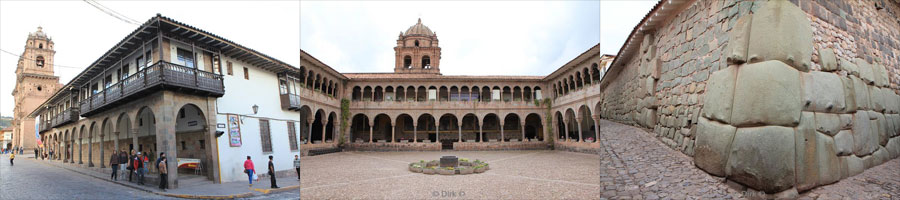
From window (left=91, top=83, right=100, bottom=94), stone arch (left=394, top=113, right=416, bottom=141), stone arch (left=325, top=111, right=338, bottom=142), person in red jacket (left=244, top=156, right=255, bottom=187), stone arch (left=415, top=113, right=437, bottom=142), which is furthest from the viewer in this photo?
stone arch (left=415, top=113, right=437, bottom=142)

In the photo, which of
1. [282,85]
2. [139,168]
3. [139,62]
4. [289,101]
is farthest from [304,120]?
[139,168]

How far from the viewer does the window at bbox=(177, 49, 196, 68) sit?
16.1 ft

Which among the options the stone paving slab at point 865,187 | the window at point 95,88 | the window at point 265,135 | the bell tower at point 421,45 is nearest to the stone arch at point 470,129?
the bell tower at point 421,45

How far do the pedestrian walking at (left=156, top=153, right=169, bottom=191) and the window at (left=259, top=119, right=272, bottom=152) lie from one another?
131cm

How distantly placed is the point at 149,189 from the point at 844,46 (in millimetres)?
11848

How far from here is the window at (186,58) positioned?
4.91 metres

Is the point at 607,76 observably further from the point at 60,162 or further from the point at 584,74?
the point at 60,162

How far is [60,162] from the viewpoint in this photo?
855 cm

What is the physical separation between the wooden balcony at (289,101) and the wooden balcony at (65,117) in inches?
244

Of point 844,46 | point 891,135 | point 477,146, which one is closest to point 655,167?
point 477,146

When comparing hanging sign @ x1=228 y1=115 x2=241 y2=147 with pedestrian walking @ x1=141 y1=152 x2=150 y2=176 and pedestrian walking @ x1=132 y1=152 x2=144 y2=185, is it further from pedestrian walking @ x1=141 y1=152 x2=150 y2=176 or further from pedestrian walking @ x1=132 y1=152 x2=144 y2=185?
pedestrian walking @ x1=132 y1=152 x2=144 y2=185

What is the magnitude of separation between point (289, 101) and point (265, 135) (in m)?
0.85

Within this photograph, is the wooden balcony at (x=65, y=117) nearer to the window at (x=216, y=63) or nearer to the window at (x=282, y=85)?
the window at (x=216, y=63)

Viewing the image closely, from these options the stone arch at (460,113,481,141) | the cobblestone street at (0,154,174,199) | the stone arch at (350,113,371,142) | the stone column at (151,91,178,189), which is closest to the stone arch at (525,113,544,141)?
the stone arch at (460,113,481,141)
